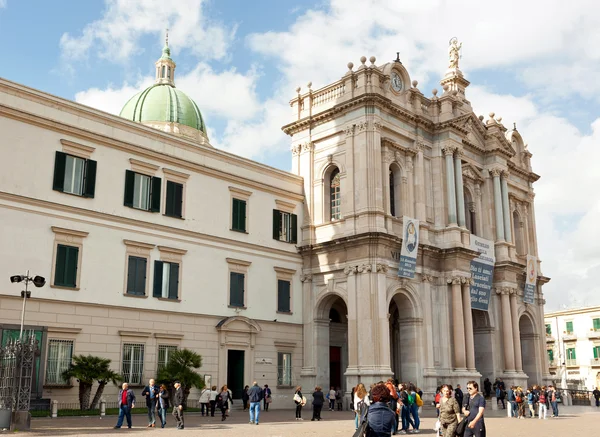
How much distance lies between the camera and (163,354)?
30391 mm

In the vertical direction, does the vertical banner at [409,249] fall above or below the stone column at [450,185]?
below

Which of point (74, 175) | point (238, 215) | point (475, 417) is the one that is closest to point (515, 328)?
point (238, 215)

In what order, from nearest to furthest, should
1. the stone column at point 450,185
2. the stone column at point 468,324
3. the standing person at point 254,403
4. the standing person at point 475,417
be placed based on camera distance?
the standing person at point 475,417 < the standing person at point 254,403 < the stone column at point 468,324 < the stone column at point 450,185

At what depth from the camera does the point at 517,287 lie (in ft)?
149

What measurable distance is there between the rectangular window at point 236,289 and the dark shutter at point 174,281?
335 centimetres

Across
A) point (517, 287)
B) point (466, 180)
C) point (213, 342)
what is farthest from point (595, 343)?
point (213, 342)

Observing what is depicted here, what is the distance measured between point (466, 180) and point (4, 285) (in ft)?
96.4

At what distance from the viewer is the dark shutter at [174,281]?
1227 inches

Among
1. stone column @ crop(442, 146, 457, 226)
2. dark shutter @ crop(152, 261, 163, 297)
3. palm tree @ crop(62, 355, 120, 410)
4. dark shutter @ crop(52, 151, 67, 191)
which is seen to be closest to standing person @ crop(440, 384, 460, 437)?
palm tree @ crop(62, 355, 120, 410)

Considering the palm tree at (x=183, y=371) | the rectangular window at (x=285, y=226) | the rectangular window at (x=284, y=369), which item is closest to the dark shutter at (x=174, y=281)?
the palm tree at (x=183, y=371)

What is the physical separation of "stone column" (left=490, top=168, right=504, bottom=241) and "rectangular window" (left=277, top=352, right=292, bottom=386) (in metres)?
17.6

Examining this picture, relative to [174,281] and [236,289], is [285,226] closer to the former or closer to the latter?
[236,289]

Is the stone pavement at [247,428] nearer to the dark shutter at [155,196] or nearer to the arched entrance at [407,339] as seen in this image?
the arched entrance at [407,339]

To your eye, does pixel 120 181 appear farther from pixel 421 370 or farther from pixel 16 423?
pixel 421 370
